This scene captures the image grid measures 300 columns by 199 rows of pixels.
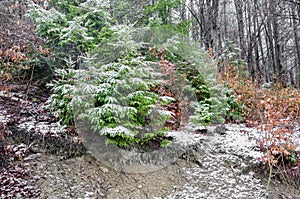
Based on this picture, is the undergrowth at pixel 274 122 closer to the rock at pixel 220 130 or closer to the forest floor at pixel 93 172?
the forest floor at pixel 93 172

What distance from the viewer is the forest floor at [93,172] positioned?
4.17 metres

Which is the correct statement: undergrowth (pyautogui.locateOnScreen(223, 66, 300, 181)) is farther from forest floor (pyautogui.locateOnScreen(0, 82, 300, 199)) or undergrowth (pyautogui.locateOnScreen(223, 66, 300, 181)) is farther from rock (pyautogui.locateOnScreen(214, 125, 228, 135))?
rock (pyautogui.locateOnScreen(214, 125, 228, 135))

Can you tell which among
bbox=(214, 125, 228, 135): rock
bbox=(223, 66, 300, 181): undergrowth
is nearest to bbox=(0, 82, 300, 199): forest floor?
bbox=(223, 66, 300, 181): undergrowth

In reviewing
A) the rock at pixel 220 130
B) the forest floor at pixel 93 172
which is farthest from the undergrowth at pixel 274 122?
the rock at pixel 220 130

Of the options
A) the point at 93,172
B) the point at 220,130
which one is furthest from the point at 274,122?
the point at 93,172

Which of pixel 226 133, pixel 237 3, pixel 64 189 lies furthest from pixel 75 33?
pixel 237 3

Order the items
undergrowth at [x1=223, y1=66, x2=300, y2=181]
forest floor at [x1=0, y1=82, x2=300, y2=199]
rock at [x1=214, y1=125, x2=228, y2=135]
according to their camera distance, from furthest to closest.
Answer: rock at [x1=214, y1=125, x2=228, y2=135], undergrowth at [x1=223, y1=66, x2=300, y2=181], forest floor at [x1=0, y1=82, x2=300, y2=199]

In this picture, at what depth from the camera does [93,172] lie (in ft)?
15.1

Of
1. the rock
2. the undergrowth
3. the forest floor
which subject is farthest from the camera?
the rock

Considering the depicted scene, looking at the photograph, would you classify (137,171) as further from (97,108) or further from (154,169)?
(97,108)

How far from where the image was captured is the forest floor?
13.7 ft

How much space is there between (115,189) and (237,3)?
12173 mm

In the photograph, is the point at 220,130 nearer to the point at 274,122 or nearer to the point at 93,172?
the point at 274,122

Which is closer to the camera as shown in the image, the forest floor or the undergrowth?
the forest floor
